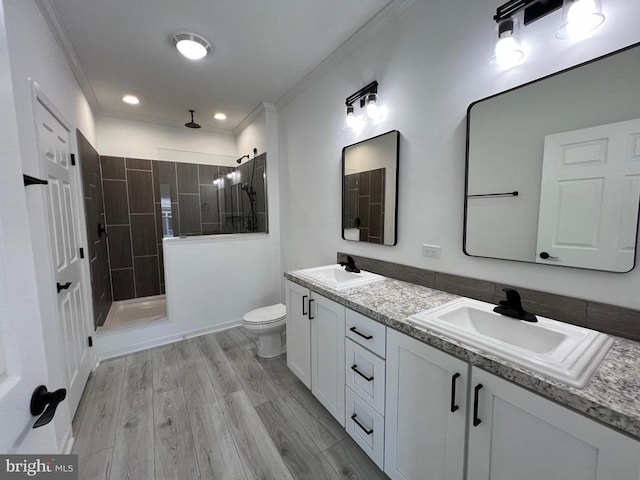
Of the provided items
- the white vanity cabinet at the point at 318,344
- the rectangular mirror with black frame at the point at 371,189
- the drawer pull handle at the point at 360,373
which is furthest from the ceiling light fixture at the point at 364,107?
the drawer pull handle at the point at 360,373

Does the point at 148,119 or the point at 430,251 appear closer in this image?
the point at 430,251

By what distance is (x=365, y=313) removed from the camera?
1.37 m

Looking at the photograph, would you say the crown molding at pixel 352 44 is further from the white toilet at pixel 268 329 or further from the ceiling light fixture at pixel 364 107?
the white toilet at pixel 268 329

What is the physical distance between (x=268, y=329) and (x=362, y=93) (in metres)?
2.12

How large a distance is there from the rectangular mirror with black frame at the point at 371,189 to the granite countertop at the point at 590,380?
704mm

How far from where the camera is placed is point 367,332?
1372mm

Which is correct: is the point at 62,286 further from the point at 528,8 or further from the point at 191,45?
the point at 528,8

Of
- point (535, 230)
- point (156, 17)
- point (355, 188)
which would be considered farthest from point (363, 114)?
point (156, 17)

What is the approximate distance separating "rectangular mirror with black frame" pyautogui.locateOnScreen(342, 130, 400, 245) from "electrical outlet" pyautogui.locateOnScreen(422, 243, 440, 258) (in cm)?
23

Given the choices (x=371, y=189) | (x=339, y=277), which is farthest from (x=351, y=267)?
(x=371, y=189)

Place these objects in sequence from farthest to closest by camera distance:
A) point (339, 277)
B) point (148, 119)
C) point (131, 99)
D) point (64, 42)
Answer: point (148, 119) → point (131, 99) → point (339, 277) → point (64, 42)

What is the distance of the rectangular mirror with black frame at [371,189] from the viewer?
1.88 metres

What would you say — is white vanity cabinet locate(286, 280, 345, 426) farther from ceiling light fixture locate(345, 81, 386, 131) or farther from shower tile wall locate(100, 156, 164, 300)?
shower tile wall locate(100, 156, 164, 300)
